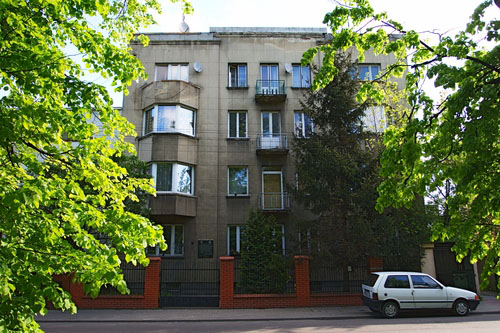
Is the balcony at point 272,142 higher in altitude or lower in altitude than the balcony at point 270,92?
lower

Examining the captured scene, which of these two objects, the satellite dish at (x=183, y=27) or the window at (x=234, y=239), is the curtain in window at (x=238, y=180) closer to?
the window at (x=234, y=239)

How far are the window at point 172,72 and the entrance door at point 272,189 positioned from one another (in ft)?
25.7

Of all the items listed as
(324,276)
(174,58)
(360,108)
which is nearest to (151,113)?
(174,58)

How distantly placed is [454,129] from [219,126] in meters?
17.9

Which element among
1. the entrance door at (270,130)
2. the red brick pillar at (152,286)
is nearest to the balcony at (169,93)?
the entrance door at (270,130)

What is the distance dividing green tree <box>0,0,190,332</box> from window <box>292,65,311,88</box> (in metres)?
18.7

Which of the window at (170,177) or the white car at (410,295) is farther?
the window at (170,177)

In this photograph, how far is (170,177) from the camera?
798 inches

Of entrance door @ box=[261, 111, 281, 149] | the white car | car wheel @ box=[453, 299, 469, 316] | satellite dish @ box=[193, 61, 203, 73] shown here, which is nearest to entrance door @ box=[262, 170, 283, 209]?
entrance door @ box=[261, 111, 281, 149]

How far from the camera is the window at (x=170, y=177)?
20094 mm

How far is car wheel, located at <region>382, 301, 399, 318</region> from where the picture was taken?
13.2 meters

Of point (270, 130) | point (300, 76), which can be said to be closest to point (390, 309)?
point (270, 130)

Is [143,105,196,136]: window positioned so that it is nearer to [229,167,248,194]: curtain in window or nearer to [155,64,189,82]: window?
[155,64,189,82]: window

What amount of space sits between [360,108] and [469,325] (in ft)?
33.1
